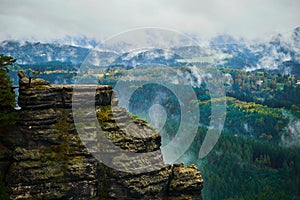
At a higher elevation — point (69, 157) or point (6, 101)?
point (6, 101)

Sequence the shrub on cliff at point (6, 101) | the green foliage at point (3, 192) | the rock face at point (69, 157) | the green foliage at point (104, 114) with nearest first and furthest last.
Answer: the green foliage at point (3, 192) → the rock face at point (69, 157) → the shrub on cliff at point (6, 101) → the green foliage at point (104, 114)

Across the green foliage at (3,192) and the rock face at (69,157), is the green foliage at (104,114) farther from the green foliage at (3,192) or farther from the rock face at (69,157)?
the green foliage at (3,192)

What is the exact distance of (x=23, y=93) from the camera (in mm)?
47031

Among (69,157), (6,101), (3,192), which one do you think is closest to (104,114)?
(69,157)

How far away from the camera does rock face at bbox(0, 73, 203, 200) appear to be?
43.5 metres

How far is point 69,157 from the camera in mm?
45062

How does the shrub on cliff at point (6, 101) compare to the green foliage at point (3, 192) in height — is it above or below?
above

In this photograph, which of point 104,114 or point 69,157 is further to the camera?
point 104,114

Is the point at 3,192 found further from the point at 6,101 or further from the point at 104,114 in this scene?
the point at 104,114

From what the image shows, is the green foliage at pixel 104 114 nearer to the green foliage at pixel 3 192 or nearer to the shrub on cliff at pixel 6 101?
the shrub on cliff at pixel 6 101

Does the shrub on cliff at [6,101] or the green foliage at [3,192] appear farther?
the shrub on cliff at [6,101]

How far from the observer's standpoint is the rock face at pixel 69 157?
143ft

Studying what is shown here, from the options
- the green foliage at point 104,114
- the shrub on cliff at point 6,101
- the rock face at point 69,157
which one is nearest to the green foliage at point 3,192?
the rock face at point 69,157

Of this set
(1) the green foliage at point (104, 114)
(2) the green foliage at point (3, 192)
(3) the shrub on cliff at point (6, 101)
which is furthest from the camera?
(1) the green foliage at point (104, 114)
